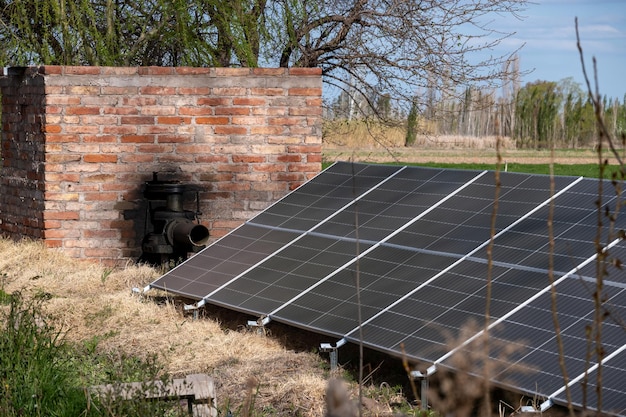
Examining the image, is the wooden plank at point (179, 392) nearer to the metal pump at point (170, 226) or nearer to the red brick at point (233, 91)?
the metal pump at point (170, 226)

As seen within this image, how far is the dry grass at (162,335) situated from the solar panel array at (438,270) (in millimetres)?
265

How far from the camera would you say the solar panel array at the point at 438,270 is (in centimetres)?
530

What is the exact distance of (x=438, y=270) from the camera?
665 centimetres

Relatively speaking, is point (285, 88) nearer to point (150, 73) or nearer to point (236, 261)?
point (150, 73)

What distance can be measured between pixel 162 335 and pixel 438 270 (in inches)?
86.7

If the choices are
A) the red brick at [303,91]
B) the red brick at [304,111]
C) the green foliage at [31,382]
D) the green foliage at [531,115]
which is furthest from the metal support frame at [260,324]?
the green foliage at [531,115]

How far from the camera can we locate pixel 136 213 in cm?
1066

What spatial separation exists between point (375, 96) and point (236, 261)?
7.36 meters

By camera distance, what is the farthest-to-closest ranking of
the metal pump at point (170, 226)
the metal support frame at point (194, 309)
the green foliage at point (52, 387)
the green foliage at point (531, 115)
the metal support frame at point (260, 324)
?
the green foliage at point (531, 115)
the metal pump at point (170, 226)
the metal support frame at point (194, 309)
the metal support frame at point (260, 324)
the green foliage at point (52, 387)

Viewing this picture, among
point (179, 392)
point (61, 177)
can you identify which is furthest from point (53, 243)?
point (179, 392)

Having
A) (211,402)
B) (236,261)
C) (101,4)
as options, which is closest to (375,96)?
(101,4)

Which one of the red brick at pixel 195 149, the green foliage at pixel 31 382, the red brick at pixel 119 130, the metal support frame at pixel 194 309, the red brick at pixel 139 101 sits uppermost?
the red brick at pixel 139 101

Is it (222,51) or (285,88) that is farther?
(222,51)

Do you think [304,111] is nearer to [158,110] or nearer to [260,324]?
[158,110]
